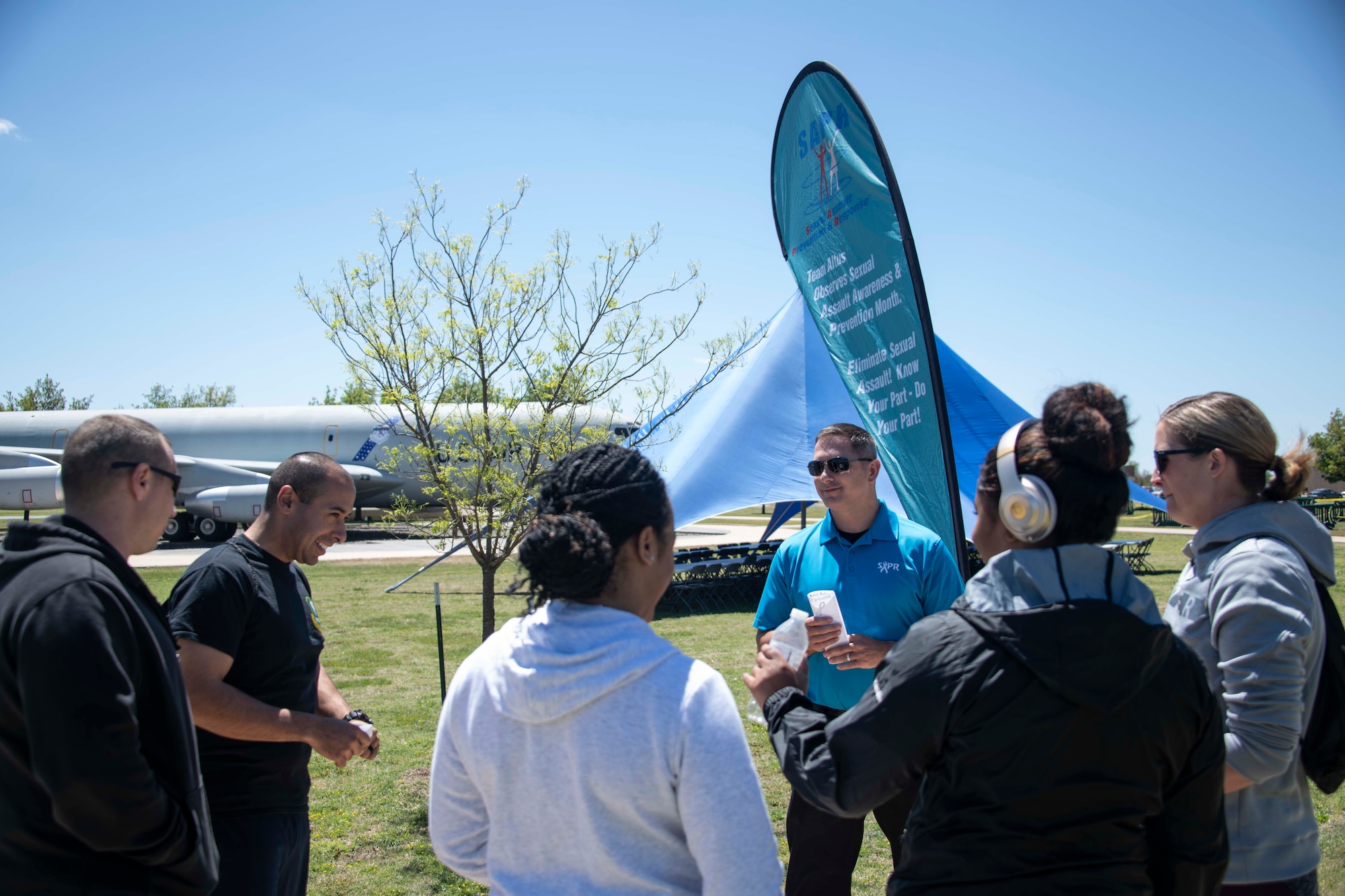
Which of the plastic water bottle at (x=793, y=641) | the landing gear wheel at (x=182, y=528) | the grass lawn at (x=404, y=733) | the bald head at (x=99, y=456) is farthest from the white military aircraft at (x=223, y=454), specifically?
the bald head at (x=99, y=456)

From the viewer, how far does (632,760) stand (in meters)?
1.35

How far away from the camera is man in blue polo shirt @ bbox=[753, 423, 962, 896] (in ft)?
10.2

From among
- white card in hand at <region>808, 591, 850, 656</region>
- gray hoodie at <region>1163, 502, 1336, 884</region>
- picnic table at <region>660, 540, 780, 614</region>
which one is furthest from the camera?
picnic table at <region>660, 540, 780, 614</region>

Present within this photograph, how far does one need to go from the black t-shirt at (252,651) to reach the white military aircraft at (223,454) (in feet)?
60.2

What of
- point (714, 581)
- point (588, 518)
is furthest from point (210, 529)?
point (588, 518)

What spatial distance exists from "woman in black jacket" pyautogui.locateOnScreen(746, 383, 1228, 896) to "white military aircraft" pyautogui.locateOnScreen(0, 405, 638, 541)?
19528 millimetres

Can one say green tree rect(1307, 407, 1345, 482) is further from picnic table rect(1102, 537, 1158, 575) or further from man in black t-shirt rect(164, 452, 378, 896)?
man in black t-shirt rect(164, 452, 378, 896)

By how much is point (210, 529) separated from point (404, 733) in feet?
65.8

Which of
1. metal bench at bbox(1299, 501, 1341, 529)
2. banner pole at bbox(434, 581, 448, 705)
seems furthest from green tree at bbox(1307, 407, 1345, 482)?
banner pole at bbox(434, 581, 448, 705)

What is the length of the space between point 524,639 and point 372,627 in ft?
35.5

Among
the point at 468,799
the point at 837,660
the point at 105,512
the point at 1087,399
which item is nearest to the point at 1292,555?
the point at 1087,399

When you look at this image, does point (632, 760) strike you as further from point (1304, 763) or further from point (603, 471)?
point (1304, 763)

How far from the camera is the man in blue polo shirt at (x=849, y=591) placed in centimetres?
312

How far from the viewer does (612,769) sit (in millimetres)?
1356
